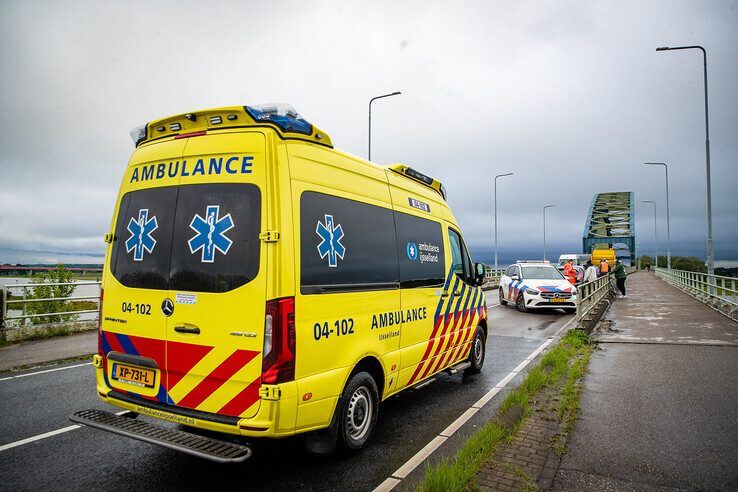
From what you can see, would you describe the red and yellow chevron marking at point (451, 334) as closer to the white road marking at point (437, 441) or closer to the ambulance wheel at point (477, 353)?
the ambulance wheel at point (477, 353)

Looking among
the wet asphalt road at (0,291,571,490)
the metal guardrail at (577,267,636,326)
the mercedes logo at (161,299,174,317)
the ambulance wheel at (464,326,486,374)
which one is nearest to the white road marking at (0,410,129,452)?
the wet asphalt road at (0,291,571,490)

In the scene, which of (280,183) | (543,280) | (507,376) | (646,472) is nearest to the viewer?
(280,183)

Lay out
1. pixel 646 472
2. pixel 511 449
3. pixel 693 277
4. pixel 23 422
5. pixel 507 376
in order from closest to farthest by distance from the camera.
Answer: pixel 646 472 → pixel 511 449 → pixel 23 422 → pixel 507 376 → pixel 693 277

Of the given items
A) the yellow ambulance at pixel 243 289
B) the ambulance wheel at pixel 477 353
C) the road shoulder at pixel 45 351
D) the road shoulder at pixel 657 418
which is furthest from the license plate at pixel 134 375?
the road shoulder at pixel 45 351

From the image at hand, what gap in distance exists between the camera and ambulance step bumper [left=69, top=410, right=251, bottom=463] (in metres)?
3.13

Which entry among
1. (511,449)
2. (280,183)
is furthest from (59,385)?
(511,449)

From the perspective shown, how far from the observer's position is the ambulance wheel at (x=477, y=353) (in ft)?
23.1

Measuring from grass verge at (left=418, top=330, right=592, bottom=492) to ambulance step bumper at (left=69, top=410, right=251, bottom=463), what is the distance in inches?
51.9

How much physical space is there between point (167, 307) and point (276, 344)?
3.28ft

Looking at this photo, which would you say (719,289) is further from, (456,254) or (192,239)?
(192,239)

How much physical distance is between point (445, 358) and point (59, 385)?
5.24 metres

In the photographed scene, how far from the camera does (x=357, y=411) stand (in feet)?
13.8

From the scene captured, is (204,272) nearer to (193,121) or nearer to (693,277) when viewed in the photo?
(193,121)

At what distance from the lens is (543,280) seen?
1628 cm
